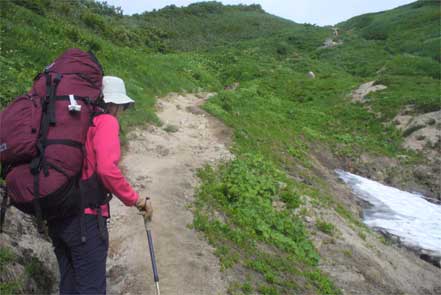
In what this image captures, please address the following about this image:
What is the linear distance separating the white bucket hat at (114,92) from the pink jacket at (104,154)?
32 cm

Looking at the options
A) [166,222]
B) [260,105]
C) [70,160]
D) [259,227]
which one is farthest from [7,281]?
[260,105]

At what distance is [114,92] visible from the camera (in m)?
4.31

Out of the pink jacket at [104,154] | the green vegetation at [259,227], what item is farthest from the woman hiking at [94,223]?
the green vegetation at [259,227]

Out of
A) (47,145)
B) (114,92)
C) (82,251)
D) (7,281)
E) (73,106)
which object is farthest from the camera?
(7,281)

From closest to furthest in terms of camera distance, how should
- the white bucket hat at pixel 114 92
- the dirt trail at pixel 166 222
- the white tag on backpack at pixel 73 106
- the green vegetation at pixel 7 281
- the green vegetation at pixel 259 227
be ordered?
the white tag on backpack at pixel 73 106 → the white bucket hat at pixel 114 92 → the green vegetation at pixel 7 281 → the dirt trail at pixel 166 222 → the green vegetation at pixel 259 227

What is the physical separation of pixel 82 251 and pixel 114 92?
4.98ft

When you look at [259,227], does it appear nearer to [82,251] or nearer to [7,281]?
[7,281]

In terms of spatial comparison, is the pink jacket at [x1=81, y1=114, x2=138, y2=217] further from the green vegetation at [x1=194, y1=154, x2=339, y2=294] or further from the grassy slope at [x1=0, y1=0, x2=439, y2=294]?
the green vegetation at [x1=194, y1=154, x2=339, y2=294]

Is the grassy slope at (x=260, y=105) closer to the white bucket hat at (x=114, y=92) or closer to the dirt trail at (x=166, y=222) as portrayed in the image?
the dirt trail at (x=166, y=222)

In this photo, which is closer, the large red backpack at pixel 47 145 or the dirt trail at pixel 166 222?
the large red backpack at pixel 47 145

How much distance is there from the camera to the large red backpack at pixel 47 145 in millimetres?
3611

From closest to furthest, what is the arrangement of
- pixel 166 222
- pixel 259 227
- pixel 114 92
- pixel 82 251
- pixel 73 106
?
pixel 73 106 → pixel 82 251 → pixel 114 92 → pixel 166 222 → pixel 259 227

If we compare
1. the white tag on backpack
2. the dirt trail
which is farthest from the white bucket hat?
the dirt trail

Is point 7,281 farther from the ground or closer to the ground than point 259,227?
farther from the ground
